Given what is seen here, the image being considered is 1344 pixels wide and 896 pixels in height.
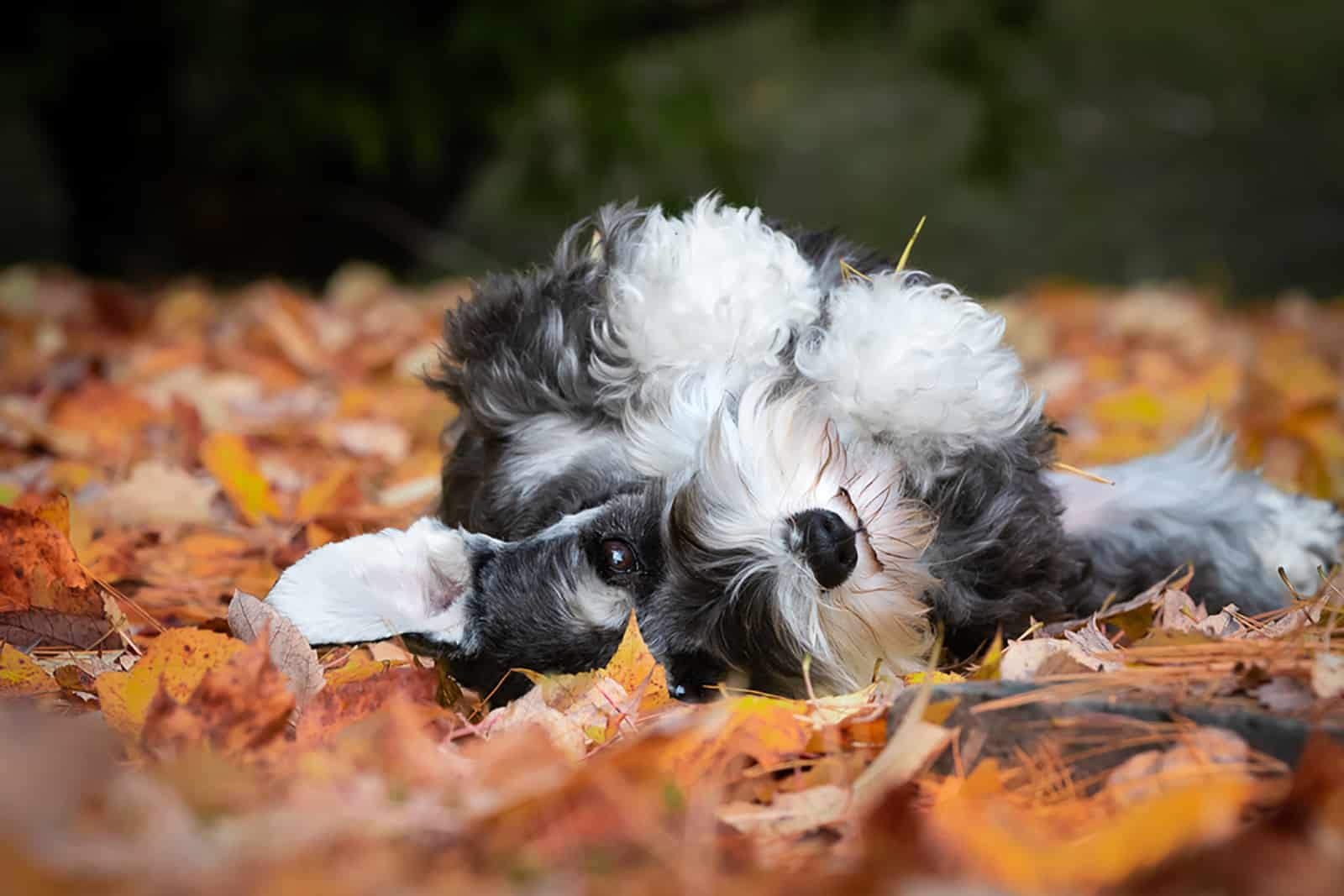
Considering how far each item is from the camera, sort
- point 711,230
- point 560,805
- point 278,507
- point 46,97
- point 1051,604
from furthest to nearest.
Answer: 1. point 46,97
2. point 278,507
3. point 711,230
4. point 1051,604
5. point 560,805

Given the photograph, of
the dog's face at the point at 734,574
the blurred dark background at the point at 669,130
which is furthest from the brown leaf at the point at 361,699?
the blurred dark background at the point at 669,130

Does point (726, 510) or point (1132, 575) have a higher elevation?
point (726, 510)

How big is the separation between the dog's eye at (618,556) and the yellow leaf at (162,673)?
2.75 feet

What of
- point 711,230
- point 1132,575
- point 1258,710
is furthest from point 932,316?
point 1258,710

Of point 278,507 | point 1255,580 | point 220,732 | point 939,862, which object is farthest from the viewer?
point 278,507

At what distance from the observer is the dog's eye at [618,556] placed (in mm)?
2924

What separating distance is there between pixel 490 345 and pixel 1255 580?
2.31 m

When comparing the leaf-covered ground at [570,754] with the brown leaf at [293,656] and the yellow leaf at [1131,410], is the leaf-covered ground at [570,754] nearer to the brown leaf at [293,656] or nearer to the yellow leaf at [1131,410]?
the brown leaf at [293,656]

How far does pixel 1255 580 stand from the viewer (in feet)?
12.3

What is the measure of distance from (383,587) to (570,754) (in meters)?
0.77

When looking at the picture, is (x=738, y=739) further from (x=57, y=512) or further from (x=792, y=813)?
(x=57, y=512)

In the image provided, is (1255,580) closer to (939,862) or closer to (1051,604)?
(1051,604)

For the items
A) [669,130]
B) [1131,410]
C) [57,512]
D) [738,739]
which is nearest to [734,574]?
[738,739]

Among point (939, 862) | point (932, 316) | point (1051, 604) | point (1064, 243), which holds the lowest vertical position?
point (1064, 243)
